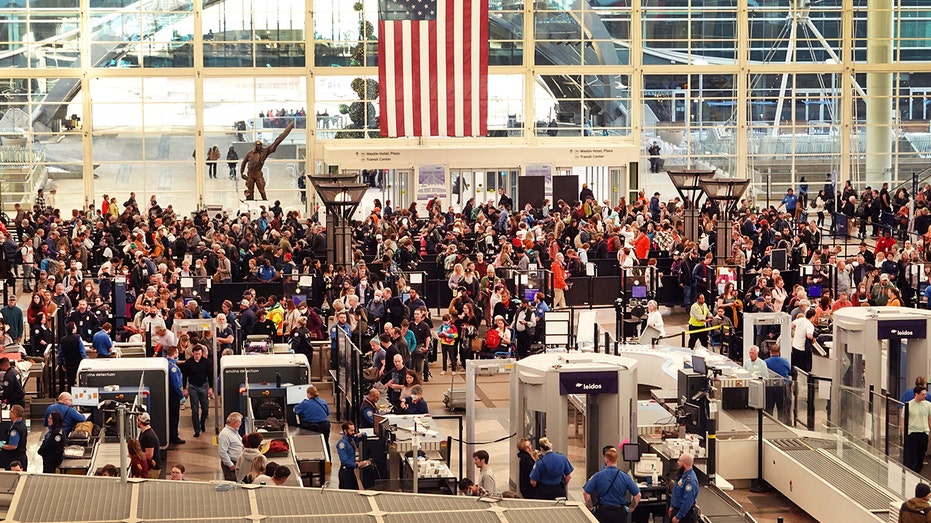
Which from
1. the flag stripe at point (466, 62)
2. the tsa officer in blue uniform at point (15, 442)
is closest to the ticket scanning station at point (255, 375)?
the tsa officer in blue uniform at point (15, 442)

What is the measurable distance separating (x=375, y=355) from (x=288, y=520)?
13823mm

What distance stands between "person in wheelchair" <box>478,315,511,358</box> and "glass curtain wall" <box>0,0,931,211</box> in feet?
74.8

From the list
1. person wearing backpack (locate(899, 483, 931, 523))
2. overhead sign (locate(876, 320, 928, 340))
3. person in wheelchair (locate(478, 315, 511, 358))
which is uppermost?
overhead sign (locate(876, 320, 928, 340))

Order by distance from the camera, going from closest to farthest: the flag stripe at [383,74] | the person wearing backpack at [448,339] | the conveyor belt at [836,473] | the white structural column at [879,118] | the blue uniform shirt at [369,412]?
1. the conveyor belt at [836,473]
2. the blue uniform shirt at [369,412]
3. the person wearing backpack at [448,339]
4. the flag stripe at [383,74]
5. the white structural column at [879,118]

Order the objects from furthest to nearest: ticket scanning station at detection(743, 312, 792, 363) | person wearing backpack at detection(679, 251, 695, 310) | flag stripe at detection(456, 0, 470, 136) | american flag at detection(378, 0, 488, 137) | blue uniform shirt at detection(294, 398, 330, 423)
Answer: flag stripe at detection(456, 0, 470, 136)
american flag at detection(378, 0, 488, 137)
person wearing backpack at detection(679, 251, 695, 310)
ticket scanning station at detection(743, 312, 792, 363)
blue uniform shirt at detection(294, 398, 330, 423)

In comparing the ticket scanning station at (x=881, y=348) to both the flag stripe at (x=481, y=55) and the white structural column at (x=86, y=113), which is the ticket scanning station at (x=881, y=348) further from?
the white structural column at (x=86, y=113)

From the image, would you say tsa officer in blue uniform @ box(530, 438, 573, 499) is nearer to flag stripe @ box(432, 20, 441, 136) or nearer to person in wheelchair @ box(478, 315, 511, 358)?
person in wheelchair @ box(478, 315, 511, 358)

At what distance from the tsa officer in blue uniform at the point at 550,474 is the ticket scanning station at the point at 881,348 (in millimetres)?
6549

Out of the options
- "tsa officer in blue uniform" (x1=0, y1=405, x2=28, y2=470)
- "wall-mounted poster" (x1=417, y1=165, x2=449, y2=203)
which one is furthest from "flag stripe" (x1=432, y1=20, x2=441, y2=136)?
"tsa officer in blue uniform" (x1=0, y1=405, x2=28, y2=470)

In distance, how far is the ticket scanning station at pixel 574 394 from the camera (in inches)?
653

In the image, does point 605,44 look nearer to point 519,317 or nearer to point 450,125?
point 450,125

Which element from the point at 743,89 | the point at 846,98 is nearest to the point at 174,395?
the point at 743,89

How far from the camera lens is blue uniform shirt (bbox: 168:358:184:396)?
63.8 feet

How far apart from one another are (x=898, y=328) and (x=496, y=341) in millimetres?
6500
